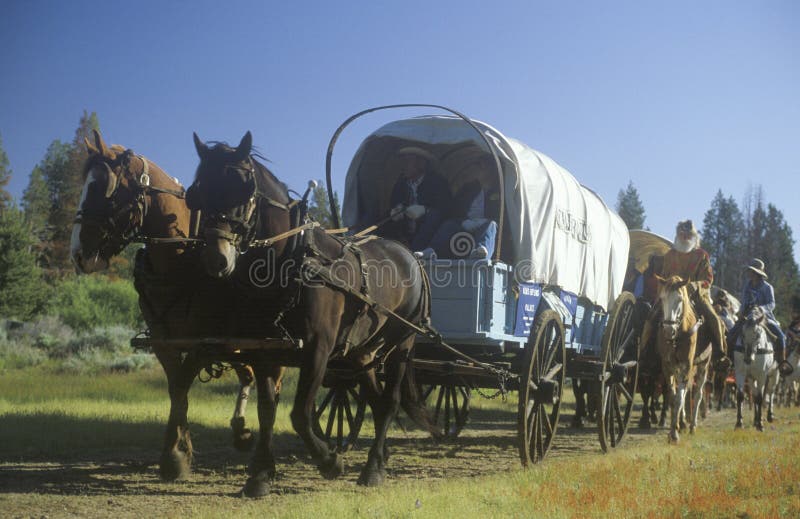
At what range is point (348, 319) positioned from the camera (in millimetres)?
6324

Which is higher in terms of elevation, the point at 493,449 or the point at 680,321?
the point at 680,321

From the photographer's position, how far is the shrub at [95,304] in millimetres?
29281

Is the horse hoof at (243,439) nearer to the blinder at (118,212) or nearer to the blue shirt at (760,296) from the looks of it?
the blinder at (118,212)

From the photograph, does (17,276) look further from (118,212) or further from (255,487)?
(255,487)

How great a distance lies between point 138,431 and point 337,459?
192 inches

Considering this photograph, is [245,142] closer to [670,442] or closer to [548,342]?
[548,342]

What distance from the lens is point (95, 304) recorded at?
1176 inches

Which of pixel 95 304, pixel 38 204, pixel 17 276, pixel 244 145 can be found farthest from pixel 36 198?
pixel 244 145

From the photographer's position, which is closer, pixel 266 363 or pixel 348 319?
pixel 266 363

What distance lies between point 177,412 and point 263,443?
1011 mm

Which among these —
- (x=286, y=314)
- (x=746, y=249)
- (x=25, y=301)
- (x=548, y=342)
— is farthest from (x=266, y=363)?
(x=746, y=249)

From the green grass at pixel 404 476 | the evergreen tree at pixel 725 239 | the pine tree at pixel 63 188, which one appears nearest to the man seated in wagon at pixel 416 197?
the green grass at pixel 404 476

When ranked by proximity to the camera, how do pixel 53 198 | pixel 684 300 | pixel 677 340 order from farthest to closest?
pixel 53 198 → pixel 677 340 → pixel 684 300

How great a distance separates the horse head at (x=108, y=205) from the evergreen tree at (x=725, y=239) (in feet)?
248
